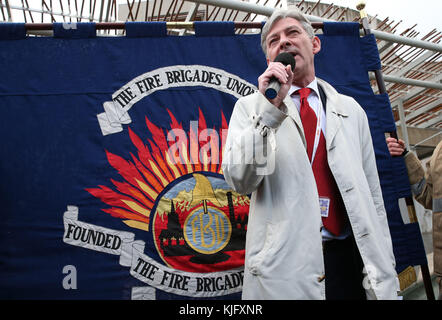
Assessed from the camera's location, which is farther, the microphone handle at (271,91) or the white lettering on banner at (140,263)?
the white lettering on banner at (140,263)

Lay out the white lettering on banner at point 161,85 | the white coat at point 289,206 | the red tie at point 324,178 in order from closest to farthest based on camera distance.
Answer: the white coat at point 289,206 → the red tie at point 324,178 → the white lettering on banner at point 161,85

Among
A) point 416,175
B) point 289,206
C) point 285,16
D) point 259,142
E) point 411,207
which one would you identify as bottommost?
point 289,206

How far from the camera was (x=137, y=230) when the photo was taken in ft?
7.79

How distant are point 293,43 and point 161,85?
1137 millimetres

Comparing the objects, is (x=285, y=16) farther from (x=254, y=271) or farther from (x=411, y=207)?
(x=411, y=207)

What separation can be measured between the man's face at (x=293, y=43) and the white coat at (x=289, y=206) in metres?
0.27

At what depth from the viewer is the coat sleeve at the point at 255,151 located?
1.38 meters

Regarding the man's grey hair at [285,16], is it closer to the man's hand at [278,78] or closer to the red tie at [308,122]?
the red tie at [308,122]

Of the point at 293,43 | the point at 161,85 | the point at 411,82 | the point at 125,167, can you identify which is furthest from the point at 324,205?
the point at 411,82

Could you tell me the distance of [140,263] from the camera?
233 cm

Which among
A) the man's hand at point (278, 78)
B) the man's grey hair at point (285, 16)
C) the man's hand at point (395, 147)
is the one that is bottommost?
the man's hand at point (278, 78)

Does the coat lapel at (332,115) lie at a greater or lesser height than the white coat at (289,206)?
greater

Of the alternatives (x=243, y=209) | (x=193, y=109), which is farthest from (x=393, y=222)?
(x=193, y=109)

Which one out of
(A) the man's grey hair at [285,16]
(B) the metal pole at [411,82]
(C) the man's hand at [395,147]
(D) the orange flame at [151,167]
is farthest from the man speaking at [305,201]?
(B) the metal pole at [411,82]
